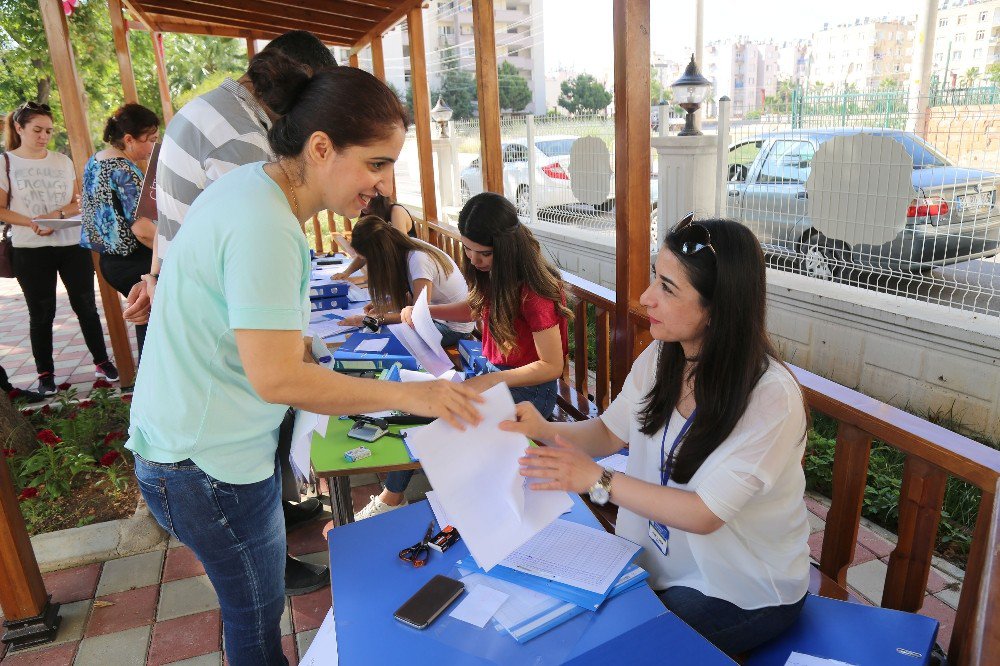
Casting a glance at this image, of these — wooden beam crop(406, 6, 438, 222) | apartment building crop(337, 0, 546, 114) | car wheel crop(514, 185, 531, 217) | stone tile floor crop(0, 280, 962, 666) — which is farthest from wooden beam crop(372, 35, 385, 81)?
apartment building crop(337, 0, 546, 114)

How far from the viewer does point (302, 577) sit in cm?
250

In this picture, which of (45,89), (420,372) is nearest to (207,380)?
(420,372)

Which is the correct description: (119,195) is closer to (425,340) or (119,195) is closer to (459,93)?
(425,340)

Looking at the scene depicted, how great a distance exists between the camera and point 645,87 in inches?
96.2

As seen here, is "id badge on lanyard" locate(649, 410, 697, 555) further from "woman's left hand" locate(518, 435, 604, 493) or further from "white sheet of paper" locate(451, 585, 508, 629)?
"white sheet of paper" locate(451, 585, 508, 629)

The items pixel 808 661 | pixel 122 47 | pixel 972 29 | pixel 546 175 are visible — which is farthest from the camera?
pixel 972 29

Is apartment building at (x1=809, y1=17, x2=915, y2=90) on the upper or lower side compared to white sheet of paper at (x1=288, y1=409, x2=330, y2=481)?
upper

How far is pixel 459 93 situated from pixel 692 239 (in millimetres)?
46436

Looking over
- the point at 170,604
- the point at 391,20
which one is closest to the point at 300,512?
the point at 170,604

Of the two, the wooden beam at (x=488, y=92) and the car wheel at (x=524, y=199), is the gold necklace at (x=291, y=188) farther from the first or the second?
the car wheel at (x=524, y=199)

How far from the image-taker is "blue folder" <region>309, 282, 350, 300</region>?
12.7 ft

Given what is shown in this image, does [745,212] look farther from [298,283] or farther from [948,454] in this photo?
[298,283]

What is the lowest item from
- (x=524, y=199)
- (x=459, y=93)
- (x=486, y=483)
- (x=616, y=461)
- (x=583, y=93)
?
(x=616, y=461)

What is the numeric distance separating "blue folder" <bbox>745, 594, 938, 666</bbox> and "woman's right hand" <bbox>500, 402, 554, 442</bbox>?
69 centimetres
